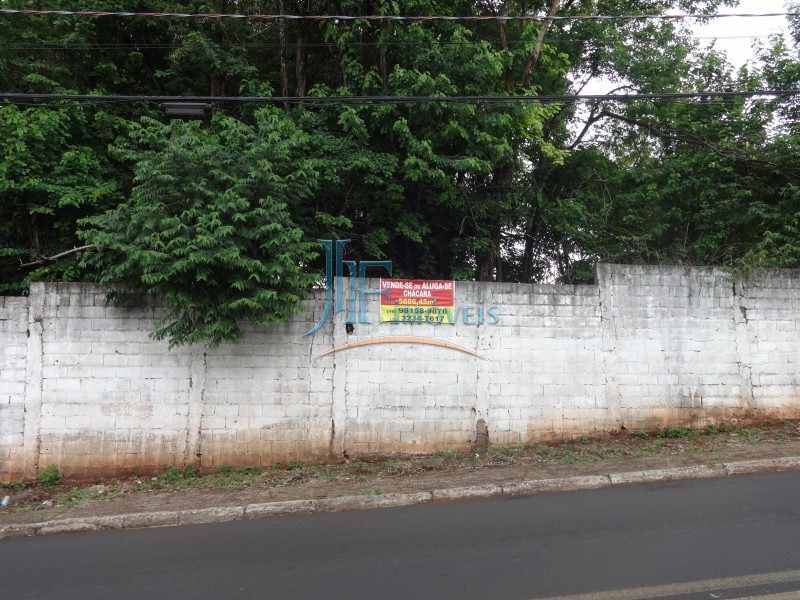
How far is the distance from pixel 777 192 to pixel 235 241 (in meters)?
10.1

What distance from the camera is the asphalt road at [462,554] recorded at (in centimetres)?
404

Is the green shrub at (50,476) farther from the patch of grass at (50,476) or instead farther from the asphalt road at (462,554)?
the asphalt road at (462,554)

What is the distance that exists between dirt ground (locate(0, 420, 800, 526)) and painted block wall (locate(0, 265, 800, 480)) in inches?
8.4

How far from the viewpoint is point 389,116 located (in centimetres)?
935

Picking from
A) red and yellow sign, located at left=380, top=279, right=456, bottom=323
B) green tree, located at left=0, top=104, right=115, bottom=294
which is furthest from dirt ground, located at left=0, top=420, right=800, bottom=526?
green tree, located at left=0, top=104, right=115, bottom=294

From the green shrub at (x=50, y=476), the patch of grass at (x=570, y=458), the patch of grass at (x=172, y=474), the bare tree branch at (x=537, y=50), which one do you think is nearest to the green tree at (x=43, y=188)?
the green shrub at (x=50, y=476)

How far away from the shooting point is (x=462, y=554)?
467 cm

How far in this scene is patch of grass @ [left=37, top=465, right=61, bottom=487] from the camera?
719cm

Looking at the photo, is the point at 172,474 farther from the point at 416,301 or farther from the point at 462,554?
the point at 462,554

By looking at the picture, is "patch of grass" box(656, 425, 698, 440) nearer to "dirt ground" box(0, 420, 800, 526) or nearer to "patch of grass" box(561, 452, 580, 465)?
"dirt ground" box(0, 420, 800, 526)

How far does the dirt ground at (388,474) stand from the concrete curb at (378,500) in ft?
0.52

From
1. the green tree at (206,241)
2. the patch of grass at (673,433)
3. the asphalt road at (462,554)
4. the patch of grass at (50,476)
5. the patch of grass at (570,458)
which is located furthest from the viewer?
the patch of grass at (673,433)

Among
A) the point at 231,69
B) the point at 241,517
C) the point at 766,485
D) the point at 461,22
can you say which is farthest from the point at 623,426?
the point at 231,69

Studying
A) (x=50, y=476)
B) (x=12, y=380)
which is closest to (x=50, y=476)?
(x=50, y=476)
